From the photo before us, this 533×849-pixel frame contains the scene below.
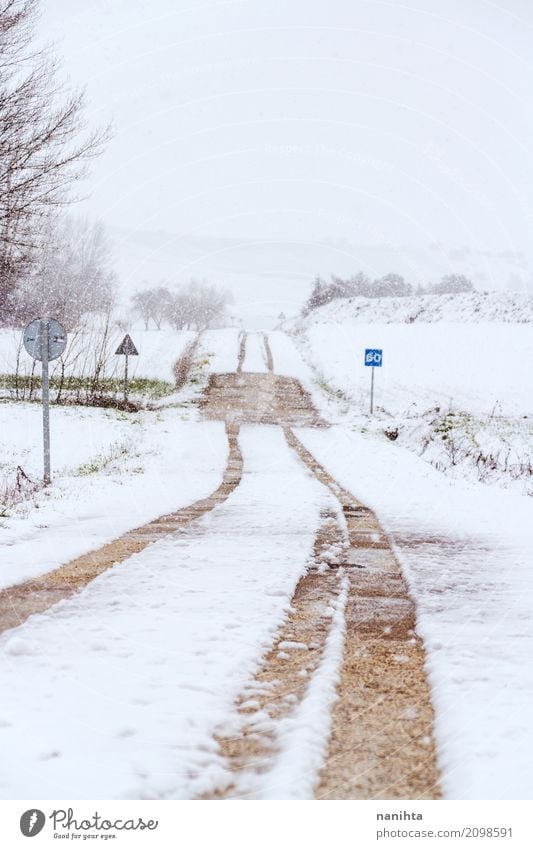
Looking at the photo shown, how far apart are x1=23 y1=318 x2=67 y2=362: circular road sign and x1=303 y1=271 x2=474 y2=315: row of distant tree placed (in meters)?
62.3

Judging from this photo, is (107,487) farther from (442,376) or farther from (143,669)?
(442,376)

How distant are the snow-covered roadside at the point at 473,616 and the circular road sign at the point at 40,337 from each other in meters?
5.71

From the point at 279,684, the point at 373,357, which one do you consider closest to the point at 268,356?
the point at 373,357

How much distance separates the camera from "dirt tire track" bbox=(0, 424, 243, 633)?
454 cm

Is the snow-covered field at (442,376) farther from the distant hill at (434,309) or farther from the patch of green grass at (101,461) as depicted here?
the patch of green grass at (101,461)

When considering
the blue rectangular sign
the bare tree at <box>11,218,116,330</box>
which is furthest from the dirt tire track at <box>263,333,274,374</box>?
the blue rectangular sign

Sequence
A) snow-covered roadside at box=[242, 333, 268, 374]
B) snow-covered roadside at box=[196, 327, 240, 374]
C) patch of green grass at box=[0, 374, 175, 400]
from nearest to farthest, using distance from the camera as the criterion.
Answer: patch of green grass at box=[0, 374, 175, 400] < snow-covered roadside at box=[242, 333, 268, 374] < snow-covered roadside at box=[196, 327, 240, 374]

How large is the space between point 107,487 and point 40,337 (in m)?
2.78

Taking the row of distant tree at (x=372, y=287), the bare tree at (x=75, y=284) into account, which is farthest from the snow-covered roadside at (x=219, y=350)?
the row of distant tree at (x=372, y=287)

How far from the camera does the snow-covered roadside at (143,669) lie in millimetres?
2516

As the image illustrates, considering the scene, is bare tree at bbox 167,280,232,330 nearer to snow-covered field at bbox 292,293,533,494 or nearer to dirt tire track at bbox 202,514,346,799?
snow-covered field at bbox 292,293,533,494

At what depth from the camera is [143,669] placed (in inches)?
139

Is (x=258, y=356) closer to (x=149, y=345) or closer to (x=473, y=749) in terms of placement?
(x=149, y=345)

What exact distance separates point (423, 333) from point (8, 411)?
3157cm
